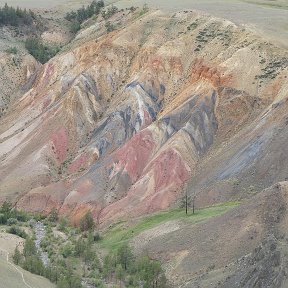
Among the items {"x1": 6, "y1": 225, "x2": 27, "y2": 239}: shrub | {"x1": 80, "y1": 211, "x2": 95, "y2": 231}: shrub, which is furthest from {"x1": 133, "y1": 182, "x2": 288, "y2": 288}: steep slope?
{"x1": 6, "y1": 225, "x2": 27, "y2": 239}: shrub

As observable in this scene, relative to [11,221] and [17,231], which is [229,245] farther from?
[11,221]

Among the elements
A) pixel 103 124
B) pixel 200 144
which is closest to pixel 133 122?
pixel 103 124

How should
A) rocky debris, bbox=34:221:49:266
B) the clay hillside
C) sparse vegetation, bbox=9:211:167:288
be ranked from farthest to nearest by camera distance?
rocky debris, bbox=34:221:49:266
the clay hillside
sparse vegetation, bbox=9:211:167:288

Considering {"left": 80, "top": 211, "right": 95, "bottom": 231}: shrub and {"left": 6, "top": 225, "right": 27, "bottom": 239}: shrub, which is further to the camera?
{"left": 80, "top": 211, "right": 95, "bottom": 231}: shrub

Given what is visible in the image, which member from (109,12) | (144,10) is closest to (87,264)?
(144,10)

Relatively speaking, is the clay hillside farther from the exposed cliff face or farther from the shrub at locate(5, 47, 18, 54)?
the shrub at locate(5, 47, 18, 54)

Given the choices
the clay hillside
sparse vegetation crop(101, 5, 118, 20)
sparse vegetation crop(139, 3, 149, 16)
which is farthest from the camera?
sparse vegetation crop(101, 5, 118, 20)

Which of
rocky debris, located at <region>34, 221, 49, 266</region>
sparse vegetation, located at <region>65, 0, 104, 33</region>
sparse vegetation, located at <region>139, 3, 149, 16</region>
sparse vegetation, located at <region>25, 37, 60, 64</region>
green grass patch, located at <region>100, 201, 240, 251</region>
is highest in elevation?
sparse vegetation, located at <region>139, 3, 149, 16</region>

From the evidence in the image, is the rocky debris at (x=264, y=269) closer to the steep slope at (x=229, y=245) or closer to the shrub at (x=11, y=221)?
the steep slope at (x=229, y=245)
